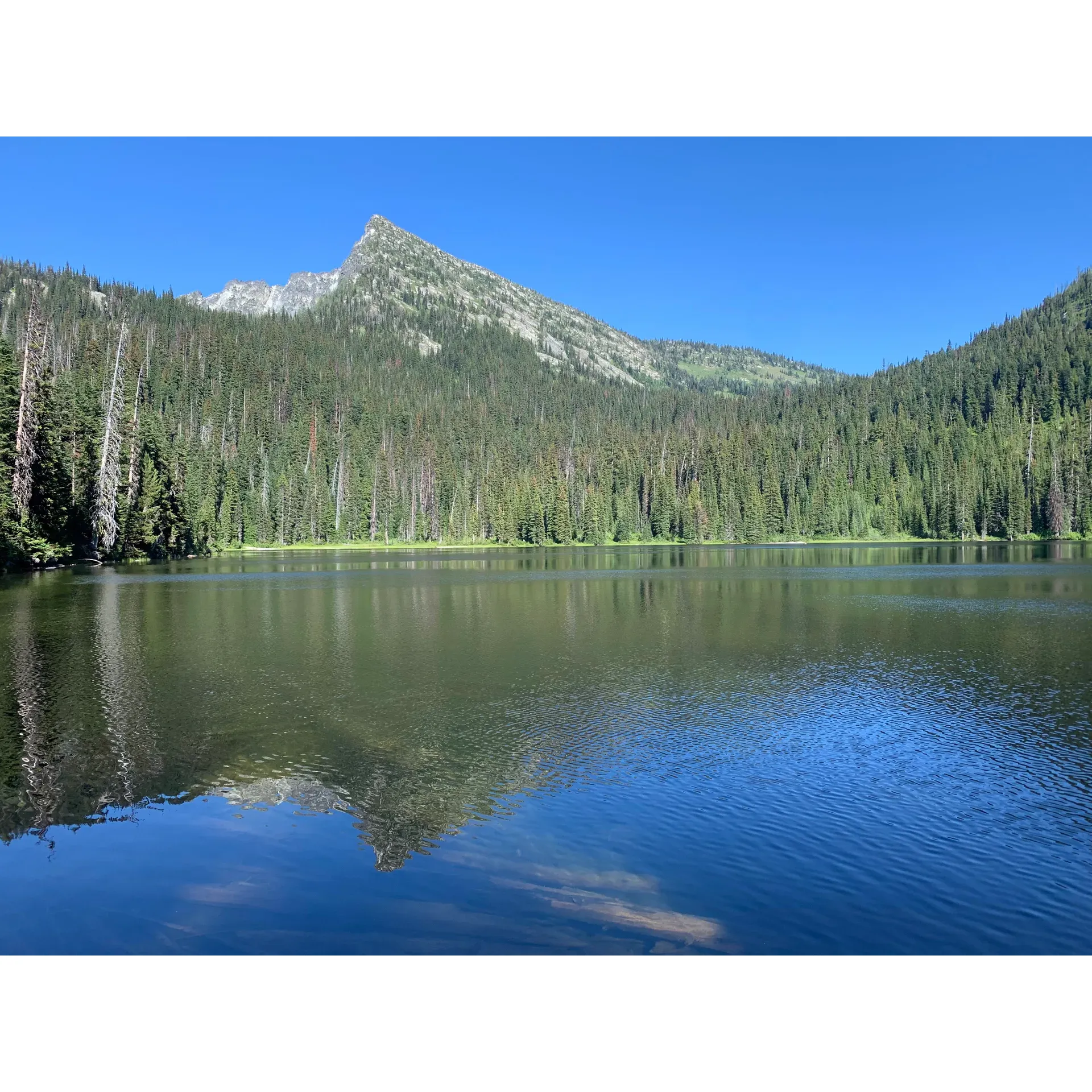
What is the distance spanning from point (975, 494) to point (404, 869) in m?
193

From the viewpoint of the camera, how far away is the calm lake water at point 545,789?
970 centimetres

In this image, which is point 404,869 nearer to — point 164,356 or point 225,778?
point 225,778

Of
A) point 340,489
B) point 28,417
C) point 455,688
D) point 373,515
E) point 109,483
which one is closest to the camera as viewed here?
point 455,688

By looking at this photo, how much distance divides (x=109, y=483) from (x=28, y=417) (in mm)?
16676

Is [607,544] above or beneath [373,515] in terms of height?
beneath

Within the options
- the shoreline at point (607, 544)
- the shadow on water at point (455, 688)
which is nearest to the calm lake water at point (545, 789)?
the shadow on water at point (455, 688)

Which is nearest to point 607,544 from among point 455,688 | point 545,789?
point 455,688

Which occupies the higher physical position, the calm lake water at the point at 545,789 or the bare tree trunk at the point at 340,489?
the bare tree trunk at the point at 340,489

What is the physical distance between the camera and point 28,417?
6016 centimetres

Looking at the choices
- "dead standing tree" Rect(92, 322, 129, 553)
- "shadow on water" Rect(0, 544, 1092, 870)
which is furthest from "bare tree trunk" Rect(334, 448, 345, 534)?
"shadow on water" Rect(0, 544, 1092, 870)

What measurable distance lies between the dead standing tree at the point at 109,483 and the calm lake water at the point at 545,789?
157ft

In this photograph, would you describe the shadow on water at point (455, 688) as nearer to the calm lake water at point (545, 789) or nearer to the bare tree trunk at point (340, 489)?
the calm lake water at point (545, 789)

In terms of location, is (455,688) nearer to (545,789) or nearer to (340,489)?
(545,789)

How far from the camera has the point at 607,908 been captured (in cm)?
991
